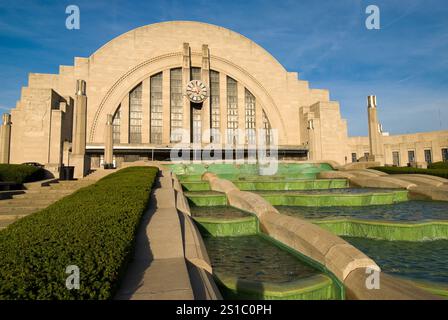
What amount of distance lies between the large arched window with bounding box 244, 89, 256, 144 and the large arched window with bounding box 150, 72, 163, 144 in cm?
1257

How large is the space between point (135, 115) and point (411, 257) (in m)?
35.7

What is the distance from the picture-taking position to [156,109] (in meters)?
37.0

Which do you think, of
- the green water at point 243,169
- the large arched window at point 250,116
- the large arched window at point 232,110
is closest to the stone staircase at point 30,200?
the green water at point 243,169

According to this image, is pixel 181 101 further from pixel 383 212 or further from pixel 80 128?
pixel 383 212

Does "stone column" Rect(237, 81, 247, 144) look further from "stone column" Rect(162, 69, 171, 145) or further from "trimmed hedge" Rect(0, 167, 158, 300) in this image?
"trimmed hedge" Rect(0, 167, 158, 300)

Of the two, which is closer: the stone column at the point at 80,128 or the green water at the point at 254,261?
the green water at the point at 254,261

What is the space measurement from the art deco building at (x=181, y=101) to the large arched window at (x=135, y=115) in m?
0.13

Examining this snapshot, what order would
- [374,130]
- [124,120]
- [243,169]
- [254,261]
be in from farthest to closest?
[124,120], [374,130], [243,169], [254,261]

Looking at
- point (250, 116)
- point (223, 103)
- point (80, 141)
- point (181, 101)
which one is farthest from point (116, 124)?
point (80, 141)

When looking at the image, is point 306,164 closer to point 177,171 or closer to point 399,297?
point 177,171

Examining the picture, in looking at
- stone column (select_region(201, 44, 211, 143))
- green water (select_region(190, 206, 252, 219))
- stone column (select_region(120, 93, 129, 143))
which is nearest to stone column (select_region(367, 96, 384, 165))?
stone column (select_region(201, 44, 211, 143))

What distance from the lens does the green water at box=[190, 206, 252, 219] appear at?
8649mm

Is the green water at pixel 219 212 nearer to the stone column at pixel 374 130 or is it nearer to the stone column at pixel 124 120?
the stone column at pixel 374 130

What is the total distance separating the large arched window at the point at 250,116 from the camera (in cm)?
3956
